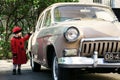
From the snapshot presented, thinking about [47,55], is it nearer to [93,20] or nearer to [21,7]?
[93,20]

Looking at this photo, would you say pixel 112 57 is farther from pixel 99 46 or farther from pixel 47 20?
pixel 47 20

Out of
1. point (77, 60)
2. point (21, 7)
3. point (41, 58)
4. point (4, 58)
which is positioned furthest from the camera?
point (21, 7)

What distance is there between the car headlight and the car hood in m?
0.11

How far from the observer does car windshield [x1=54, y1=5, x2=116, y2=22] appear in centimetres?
1019

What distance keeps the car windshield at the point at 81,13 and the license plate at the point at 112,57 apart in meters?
1.65

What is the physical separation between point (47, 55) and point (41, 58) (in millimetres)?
851

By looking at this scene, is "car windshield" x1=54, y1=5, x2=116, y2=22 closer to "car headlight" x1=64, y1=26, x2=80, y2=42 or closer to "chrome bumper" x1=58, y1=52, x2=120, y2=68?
"car headlight" x1=64, y1=26, x2=80, y2=42

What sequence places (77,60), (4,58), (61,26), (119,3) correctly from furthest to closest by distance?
(119,3) < (4,58) < (61,26) < (77,60)

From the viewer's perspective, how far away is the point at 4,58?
18.4 m

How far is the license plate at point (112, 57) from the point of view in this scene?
8.62m

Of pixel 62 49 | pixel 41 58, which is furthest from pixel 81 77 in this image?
pixel 62 49

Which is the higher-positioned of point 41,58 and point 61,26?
point 61,26

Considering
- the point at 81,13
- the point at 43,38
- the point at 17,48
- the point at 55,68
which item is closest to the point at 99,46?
the point at 55,68

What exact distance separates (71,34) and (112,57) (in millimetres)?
914
